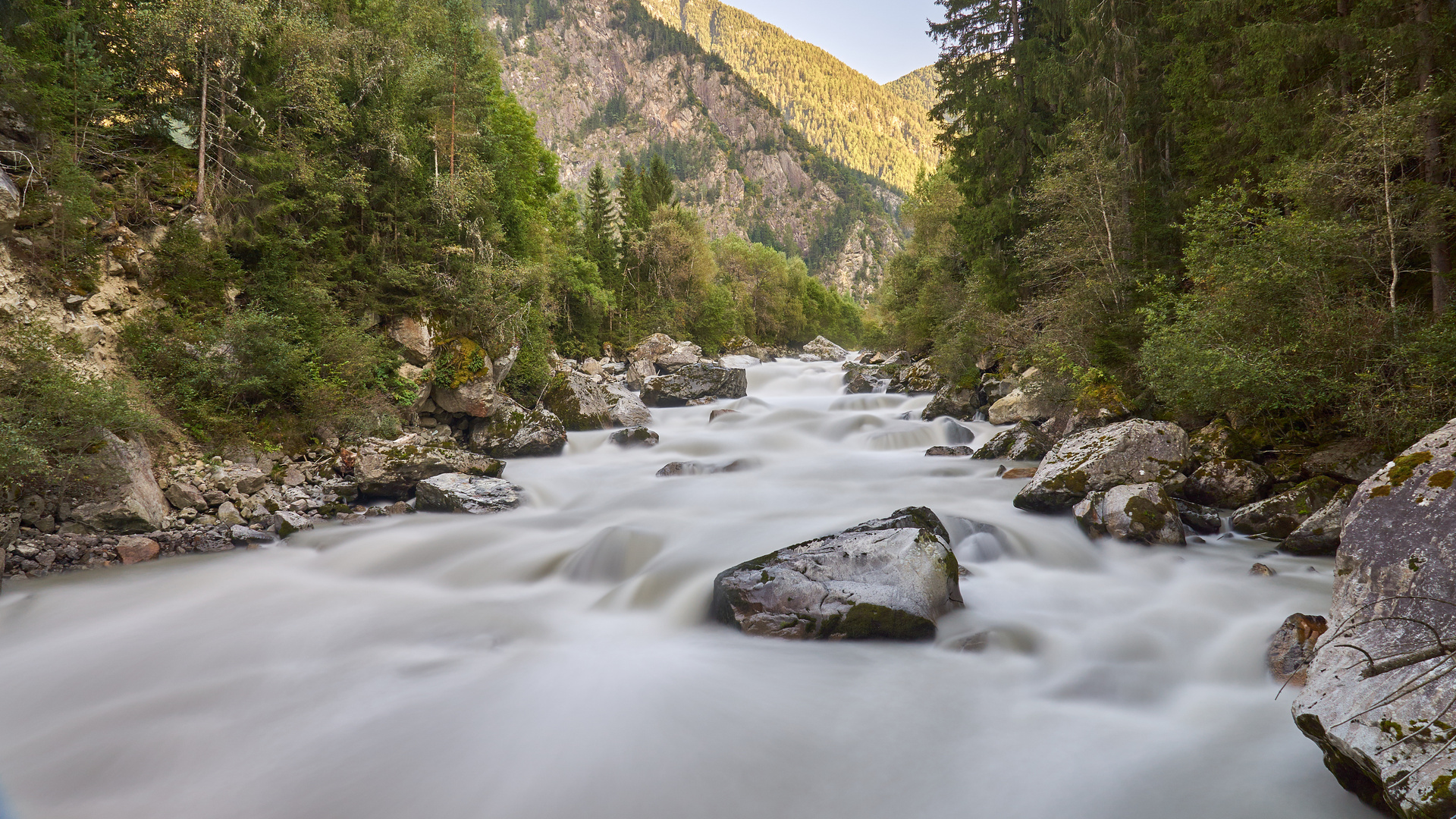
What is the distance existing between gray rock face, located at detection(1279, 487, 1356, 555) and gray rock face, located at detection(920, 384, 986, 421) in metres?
10.8

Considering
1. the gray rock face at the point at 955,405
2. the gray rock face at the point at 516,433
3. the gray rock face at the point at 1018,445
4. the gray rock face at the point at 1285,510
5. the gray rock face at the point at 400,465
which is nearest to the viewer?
the gray rock face at the point at 1285,510

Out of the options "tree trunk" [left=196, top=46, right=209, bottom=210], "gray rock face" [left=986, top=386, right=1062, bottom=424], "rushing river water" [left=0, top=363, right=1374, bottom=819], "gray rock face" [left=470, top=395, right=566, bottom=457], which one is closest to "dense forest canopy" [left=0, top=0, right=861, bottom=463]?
"tree trunk" [left=196, top=46, right=209, bottom=210]

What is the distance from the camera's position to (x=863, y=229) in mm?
162000

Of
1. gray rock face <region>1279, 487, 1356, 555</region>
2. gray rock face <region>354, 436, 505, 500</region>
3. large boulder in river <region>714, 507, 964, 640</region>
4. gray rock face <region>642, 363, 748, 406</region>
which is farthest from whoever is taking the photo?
gray rock face <region>642, 363, 748, 406</region>

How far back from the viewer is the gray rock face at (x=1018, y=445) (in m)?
12.1

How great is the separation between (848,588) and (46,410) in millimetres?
9289

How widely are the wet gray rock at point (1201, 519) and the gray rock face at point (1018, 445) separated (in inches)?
163

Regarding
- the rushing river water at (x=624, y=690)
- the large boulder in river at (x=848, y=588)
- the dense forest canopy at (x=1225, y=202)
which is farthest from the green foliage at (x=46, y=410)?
the dense forest canopy at (x=1225, y=202)

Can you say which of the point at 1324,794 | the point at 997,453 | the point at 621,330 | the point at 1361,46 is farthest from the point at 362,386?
the point at 621,330

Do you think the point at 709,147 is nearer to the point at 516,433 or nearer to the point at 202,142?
the point at 516,433

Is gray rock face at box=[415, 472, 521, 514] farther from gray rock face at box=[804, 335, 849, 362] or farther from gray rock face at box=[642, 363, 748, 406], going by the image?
gray rock face at box=[804, 335, 849, 362]

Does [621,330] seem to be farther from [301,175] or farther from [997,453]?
[997,453]

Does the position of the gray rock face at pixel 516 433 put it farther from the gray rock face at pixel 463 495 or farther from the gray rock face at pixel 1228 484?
the gray rock face at pixel 1228 484

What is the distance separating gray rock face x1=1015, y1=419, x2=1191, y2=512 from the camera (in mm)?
8438
